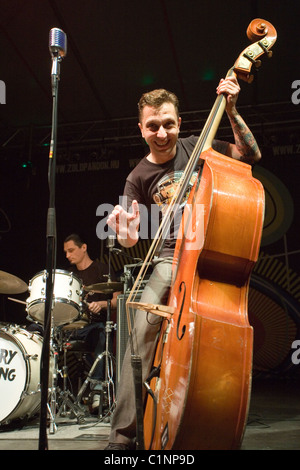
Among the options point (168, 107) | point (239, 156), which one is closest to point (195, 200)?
point (239, 156)

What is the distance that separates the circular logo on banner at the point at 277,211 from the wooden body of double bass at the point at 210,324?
13.6 feet

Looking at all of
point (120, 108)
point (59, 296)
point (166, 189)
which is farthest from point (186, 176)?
point (120, 108)

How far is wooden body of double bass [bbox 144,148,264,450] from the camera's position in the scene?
144 cm

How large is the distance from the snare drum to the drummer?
409 millimetres

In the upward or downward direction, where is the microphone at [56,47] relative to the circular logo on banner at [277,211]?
upward

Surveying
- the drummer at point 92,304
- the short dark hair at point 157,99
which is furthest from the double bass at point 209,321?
the drummer at point 92,304

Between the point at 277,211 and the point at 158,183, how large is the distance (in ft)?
12.5

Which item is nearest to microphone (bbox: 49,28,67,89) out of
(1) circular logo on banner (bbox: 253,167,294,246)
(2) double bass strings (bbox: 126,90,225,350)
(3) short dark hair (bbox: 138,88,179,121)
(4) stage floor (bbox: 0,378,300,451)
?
(3) short dark hair (bbox: 138,88,179,121)

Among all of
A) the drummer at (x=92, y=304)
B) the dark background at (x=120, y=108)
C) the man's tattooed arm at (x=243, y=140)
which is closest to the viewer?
the man's tattooed arm at (x=243, y=140)

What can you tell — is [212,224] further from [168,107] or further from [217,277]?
[168,107]

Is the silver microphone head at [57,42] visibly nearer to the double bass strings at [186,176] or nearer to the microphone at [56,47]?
the microphone at [56,47]

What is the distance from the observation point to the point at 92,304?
491 cm

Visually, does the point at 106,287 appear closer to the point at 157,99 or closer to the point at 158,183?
the point at 158,183

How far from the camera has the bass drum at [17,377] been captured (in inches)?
141
